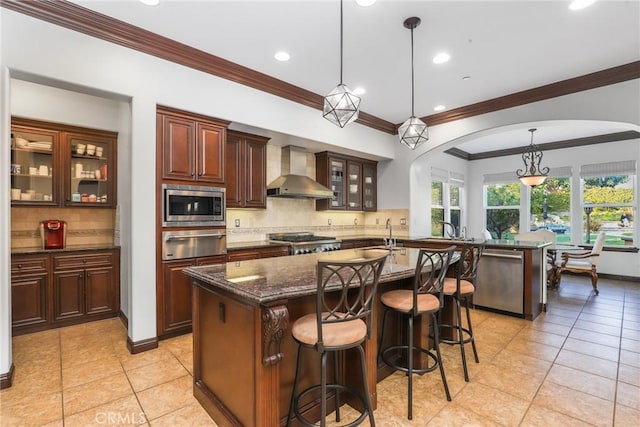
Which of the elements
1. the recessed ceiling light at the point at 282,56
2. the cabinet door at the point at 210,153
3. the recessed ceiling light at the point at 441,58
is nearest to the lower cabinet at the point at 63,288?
the cabinet door at the point at 210,153

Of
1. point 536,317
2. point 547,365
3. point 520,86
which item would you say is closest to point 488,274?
point 536,317

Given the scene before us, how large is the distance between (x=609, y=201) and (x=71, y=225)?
971cm

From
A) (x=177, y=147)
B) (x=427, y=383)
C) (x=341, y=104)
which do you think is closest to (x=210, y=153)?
(x=177, y=147)

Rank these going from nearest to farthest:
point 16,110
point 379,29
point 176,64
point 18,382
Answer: point 18,382
point 379,29
point 176,64
point 16,110

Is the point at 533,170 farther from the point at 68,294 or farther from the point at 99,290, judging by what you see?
the point at 68,294

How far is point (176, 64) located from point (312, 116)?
1961mm

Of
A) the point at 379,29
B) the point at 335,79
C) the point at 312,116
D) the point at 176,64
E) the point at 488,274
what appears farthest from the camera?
the point at 312,116

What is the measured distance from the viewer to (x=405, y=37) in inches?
120

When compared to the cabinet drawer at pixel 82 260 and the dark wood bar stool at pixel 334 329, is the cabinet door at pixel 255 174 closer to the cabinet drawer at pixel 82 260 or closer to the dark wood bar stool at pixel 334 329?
the cabinet drawer at pixel 82 260

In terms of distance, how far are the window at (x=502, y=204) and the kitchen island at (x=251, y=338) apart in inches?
278

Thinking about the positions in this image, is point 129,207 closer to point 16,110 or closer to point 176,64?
point 176,64

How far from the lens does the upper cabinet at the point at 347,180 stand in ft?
18.3

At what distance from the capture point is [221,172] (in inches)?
143

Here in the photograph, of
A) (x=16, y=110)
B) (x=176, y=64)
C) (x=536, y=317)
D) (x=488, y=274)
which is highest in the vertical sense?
(x=176, y=64)
